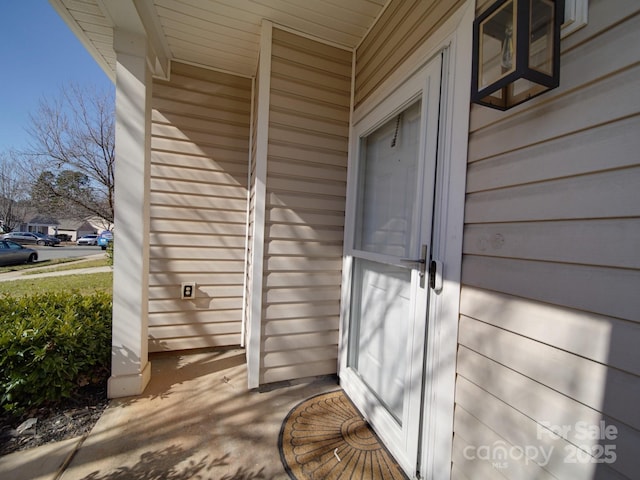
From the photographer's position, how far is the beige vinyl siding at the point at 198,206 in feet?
8.17

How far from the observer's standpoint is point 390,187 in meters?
A: 1.70

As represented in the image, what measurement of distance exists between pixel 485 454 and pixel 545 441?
258 millimetres

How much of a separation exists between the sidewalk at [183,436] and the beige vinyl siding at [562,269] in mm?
1109

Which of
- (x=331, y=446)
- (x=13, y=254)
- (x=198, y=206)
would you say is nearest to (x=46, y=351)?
(x=198, y=206)

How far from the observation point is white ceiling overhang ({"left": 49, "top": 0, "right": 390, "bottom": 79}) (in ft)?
5.75

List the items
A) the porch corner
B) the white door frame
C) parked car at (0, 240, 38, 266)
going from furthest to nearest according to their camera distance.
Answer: parked car at (0, 240, 38, 266), the porch corner, the white door frame

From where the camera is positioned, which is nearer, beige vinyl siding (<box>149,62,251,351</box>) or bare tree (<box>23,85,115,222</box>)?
beige vinyl siding (<box>149,62,251,351</box>)

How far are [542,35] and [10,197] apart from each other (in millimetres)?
17024

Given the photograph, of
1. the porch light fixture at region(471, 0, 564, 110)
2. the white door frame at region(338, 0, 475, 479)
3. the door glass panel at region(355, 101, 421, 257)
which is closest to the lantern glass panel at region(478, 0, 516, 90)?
the porch light fixture at region(471, 0, 564, 110)

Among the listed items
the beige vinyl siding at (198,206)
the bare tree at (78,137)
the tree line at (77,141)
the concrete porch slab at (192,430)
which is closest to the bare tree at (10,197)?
the tree line at (77,141)

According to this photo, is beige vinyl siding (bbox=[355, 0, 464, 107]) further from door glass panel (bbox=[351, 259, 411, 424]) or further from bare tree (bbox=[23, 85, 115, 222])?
bare tree (bbox=[23, 85, 115, 222])

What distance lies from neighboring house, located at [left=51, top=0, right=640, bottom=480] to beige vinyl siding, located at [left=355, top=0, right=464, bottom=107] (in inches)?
0.5

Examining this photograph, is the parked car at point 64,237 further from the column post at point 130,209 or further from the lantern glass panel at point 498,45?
the lantern glass panel at point 498,45

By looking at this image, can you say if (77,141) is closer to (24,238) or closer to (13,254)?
(13,254)
